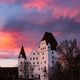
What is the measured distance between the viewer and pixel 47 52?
144 meters

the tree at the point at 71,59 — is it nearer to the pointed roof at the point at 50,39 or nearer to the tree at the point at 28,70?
the tree at the point at 28,70

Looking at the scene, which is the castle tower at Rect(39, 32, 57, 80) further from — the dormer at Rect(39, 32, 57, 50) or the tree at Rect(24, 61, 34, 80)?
the tree at Rect(24, 61, 34, 80)

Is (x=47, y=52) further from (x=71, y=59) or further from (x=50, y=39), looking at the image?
→ (x=71, y=59)

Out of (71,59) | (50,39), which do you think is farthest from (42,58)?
(71,59)

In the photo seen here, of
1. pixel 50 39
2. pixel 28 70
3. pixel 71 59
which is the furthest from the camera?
pixel 50 39

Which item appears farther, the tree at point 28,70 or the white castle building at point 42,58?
the white castle building at point 42,58

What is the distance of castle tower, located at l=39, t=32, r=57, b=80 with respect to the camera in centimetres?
14188

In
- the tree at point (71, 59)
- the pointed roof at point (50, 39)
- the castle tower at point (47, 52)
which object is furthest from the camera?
the pointed roof at point (50, 39)

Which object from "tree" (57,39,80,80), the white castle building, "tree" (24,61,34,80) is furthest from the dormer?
"tree" (57,39,80,80)

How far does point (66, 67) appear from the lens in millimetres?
70812

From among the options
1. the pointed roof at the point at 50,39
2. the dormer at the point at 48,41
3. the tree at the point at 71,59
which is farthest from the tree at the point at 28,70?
the tree at the point at 71,59

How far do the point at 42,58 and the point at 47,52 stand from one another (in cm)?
395

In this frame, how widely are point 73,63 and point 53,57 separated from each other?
75.9 m

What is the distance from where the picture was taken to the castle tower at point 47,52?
465 ft
